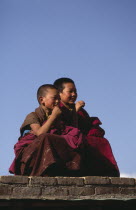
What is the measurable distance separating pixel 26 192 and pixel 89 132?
1642 millimetres

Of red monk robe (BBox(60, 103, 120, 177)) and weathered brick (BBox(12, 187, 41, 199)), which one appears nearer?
weathered brick (BBox(12, 187, 41, 199))

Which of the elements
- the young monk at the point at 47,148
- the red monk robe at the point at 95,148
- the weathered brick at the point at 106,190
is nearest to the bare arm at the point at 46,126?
the young monk at the point at 47,148

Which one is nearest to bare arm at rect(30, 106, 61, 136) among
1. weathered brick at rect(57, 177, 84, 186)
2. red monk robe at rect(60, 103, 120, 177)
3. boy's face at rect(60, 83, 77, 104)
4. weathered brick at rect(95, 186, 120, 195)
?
red monk robe at rect(60, 103, 120, 177)

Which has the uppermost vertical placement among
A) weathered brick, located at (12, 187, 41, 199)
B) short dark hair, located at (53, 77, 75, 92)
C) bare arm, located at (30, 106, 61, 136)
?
short dark hair, located at (53, 77, 75, 92)

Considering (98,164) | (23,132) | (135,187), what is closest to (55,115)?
(23,132)

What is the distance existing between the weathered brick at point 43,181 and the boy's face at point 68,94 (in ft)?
5.16

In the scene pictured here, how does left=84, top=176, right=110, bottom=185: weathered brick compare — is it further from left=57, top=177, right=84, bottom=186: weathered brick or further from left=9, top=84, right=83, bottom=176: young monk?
left=9, top=84, right=83, bottom=176: young monk

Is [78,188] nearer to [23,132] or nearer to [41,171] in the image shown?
[41,171]

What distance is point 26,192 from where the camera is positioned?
3592mm

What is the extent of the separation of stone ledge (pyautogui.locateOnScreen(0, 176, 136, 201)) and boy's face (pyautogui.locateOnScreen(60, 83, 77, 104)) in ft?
4.80

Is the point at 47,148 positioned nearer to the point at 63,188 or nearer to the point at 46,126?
the point at 46,126

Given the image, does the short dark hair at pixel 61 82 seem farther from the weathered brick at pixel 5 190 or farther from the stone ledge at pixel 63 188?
the weathered brick at pixel 5 190

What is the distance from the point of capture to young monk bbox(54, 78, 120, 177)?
4574 mm

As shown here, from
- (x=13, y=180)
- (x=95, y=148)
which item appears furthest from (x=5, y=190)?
(x=95, y=148)
